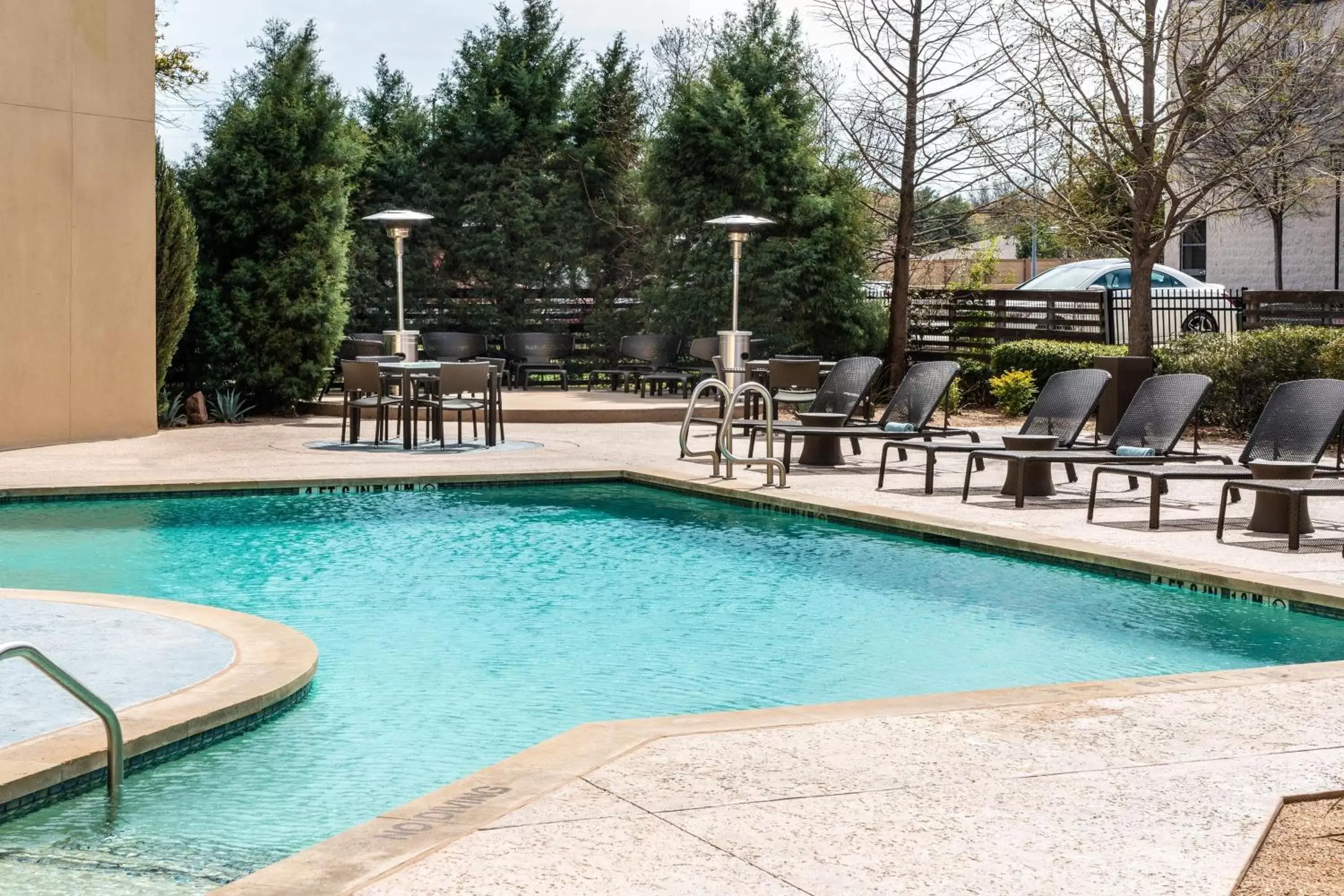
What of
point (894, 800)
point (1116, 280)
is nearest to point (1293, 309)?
point (1116, 280)

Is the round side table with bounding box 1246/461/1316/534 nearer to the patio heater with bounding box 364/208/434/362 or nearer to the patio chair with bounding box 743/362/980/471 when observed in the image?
the patio chair with bounding box 743/362/980/471

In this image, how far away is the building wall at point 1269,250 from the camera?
95.6 feet

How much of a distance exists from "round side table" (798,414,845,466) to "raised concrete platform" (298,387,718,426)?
484 cm

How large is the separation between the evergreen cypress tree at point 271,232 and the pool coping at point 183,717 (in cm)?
1139

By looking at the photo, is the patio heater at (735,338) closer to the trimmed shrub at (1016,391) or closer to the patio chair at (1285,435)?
the trimmed shrub at (1016,391)

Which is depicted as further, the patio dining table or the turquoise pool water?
the patio dining table

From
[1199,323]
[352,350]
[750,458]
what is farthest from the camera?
[1199,323]

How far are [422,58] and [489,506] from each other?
15.7 meters

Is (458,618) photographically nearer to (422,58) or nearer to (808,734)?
(808,734)

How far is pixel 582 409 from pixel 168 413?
14.9ft

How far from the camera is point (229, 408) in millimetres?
17594

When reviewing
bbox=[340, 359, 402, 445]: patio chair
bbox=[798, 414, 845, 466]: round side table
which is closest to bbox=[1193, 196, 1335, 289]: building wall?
bbox=[798, 414, 845, 466]: round side table

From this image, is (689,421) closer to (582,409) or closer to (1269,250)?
(582,409)

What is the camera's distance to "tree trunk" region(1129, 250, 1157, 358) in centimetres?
1658
